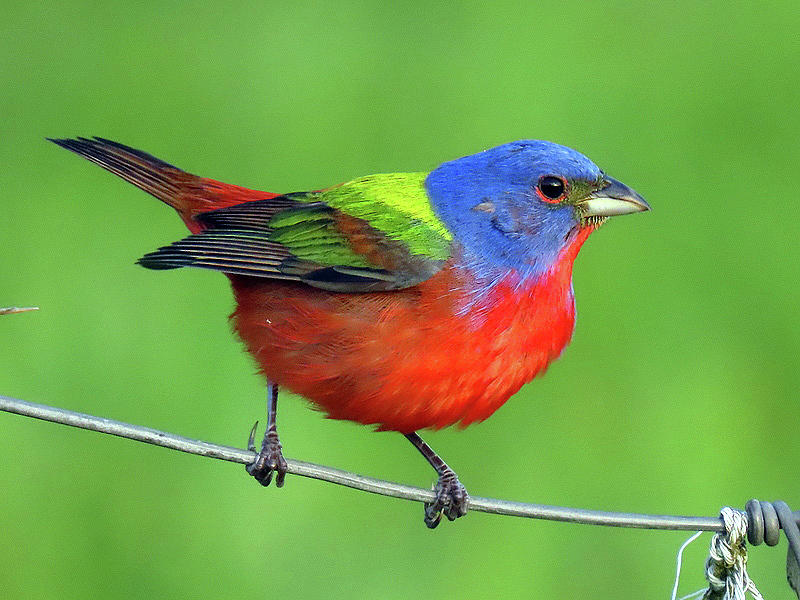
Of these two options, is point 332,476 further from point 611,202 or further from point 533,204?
point 611,202

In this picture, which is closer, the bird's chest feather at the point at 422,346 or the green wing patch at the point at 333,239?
the bird's chest feather at the point at 422,346

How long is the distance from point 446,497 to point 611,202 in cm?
96

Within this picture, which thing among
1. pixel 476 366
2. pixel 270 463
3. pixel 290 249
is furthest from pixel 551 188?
pixel 270 463

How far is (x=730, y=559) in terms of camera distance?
105 inches

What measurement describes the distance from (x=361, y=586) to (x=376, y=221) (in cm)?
138

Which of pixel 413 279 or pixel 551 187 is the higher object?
pixel 551 187

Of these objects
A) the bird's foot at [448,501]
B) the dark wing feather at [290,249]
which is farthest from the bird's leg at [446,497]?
the dark wing feather at [290,249]

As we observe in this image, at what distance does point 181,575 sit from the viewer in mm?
4406

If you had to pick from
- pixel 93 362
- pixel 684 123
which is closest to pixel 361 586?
pixel 93 362

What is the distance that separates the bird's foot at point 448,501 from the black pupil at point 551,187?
88cm

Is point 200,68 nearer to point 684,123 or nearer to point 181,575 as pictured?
point 684,123

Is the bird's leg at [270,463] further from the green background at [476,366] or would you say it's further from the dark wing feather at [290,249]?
the dark wing feather at [290,249]

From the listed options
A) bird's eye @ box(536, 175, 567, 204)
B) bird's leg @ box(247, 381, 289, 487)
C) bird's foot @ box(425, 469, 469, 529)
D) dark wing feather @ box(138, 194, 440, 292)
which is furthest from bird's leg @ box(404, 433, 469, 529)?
bird's eye @ box(536, 175, 567, 204)

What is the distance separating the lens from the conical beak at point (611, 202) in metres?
3.57
